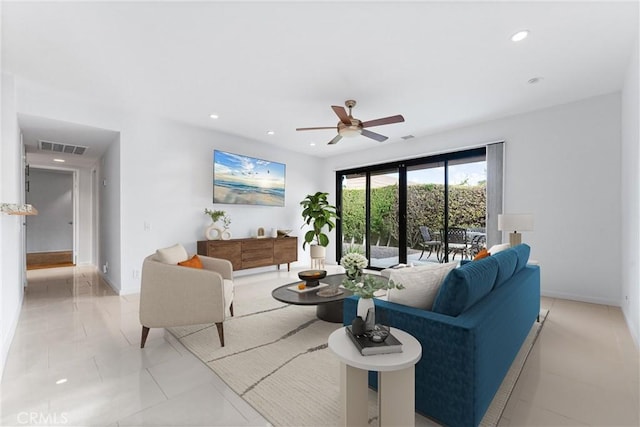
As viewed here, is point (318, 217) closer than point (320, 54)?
No

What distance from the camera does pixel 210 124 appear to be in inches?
189

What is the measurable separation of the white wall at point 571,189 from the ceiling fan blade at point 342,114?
2.72 metres

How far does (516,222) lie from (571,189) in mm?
1221

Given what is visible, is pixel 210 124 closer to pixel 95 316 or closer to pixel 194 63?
pixel 194 63

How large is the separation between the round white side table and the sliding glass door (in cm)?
416

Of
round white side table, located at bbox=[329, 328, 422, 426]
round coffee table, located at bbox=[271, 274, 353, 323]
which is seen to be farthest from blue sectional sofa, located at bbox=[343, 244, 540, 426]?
round coffee table, located at bbox=[271, 274, 353, 323]

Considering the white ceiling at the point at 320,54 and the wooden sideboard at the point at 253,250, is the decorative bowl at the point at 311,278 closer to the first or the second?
the wooden sideboard at the point at 253,250

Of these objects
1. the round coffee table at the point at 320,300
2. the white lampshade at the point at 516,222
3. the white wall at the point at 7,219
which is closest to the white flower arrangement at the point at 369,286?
the round coffee table at the point at 320,300

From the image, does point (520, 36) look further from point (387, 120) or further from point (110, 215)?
point (110, 215)

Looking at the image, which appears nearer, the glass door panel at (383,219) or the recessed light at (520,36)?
the recessed light at (520,36)

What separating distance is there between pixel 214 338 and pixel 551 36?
4.03m

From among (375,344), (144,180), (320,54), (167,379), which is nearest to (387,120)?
(320,54)

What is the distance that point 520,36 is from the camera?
2488mm

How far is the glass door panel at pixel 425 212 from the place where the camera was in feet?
17.6
